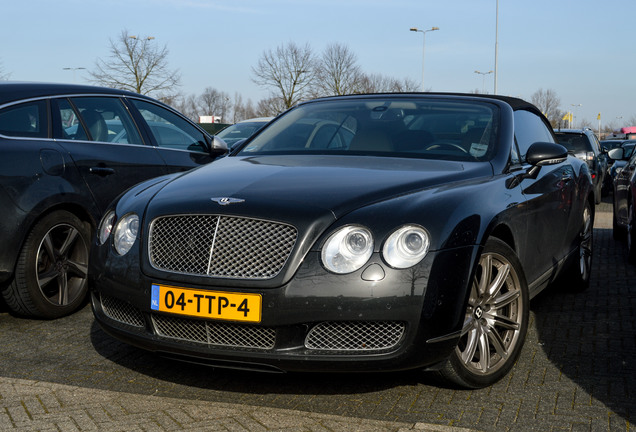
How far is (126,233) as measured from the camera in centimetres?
406

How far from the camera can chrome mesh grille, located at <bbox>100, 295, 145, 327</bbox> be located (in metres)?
3.91

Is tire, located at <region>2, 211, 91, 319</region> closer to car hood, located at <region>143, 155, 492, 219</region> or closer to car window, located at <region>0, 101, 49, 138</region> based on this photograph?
car window, located at <region>0, 101, 49, 138</region>

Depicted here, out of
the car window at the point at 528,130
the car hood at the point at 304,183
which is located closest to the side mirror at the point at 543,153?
the car window at the point at 528,130

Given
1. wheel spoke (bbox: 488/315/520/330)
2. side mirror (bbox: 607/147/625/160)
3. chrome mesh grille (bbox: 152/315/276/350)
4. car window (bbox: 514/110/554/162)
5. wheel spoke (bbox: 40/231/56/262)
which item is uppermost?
car window (bbox: 514/110/554/162)

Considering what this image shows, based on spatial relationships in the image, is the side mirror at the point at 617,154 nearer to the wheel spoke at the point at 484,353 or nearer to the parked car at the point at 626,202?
the parked car at the point at 626,202

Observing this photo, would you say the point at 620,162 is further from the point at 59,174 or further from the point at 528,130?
the point at 59,174

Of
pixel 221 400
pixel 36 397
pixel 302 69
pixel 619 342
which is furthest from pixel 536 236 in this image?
pixel 302 69

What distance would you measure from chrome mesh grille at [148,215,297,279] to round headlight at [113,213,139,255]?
171mm

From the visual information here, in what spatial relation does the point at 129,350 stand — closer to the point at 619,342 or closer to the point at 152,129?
the point at 152,129

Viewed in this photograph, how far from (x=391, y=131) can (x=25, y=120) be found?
249 cm

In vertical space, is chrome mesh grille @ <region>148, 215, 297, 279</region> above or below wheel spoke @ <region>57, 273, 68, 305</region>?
above

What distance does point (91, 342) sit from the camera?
4.96m

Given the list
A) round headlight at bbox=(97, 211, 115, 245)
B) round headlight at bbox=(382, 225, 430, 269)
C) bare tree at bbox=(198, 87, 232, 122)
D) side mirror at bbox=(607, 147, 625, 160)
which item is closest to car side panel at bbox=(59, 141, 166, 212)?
round headlight at bbox=(97, 211, 115, 245)

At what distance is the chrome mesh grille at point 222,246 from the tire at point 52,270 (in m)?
1.80
